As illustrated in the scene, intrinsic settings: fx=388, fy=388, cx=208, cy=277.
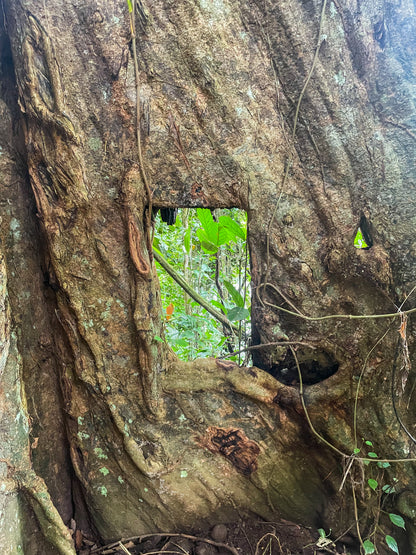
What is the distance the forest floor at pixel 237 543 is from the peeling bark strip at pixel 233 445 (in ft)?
1.04

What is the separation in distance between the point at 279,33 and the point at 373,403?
1804mm

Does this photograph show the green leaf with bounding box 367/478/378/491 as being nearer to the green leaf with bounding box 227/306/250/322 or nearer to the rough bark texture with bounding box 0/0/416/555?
the rough bark texture with bounding box 0/0/416/555

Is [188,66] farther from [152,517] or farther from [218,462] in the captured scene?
[152,517]

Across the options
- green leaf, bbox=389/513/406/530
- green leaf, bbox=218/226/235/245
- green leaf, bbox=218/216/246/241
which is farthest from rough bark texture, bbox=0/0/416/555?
green leaf, bbox=218/226/235/245

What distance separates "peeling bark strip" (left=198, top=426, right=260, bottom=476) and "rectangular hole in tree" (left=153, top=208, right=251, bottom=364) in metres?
0.37

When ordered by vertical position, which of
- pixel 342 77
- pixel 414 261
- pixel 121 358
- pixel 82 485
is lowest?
pixel 82 485

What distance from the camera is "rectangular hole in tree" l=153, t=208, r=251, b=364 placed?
2240 millimetres

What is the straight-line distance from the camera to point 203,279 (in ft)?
18.7

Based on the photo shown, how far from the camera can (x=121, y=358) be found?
187 cm

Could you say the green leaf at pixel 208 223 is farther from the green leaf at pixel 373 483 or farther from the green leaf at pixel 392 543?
the green leaf at pixel 392 543

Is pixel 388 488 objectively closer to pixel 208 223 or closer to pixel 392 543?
pixel 392 543

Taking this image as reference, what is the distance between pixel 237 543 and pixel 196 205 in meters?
1.68

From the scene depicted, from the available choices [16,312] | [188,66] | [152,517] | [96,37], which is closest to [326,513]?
[152,517]

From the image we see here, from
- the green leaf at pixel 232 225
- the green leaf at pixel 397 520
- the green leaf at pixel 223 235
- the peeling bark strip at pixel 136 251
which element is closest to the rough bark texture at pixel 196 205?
the peeling bark strip at pixel 136 251
